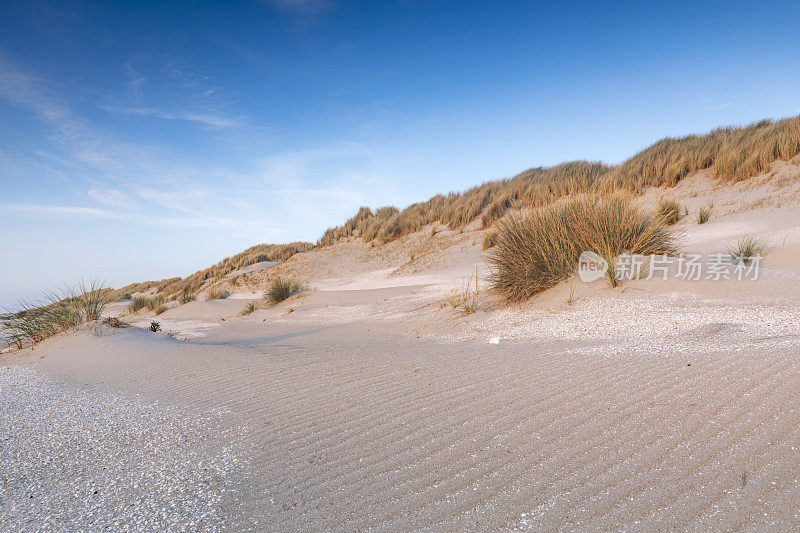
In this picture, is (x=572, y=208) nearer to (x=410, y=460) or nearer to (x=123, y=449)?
(x=410, y=460)

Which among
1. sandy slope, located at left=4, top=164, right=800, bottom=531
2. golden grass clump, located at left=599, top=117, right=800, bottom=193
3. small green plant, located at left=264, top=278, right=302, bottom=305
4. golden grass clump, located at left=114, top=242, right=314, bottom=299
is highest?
golden grass clump, located at left=599, top=117, right=800, bottom=193

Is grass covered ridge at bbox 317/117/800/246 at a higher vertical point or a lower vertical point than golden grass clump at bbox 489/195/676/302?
higher

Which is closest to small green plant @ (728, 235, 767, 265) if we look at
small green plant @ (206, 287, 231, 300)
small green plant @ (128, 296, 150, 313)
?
small green plant @ (206, 287, 231, 300)

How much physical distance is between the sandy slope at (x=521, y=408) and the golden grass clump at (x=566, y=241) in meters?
0.37

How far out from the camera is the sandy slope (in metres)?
1.54

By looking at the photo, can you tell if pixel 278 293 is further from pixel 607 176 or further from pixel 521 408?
pixel 607 176

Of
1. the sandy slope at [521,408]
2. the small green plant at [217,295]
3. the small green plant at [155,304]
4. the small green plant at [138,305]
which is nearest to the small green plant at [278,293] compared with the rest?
the small green plant at [155,304]

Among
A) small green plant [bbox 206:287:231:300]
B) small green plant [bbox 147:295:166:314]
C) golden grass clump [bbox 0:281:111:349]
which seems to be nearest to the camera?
golden grass clump [bbox 0:281:111:349]

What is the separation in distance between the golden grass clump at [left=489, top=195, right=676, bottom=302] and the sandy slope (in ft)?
1.21

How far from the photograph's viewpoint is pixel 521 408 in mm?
2375

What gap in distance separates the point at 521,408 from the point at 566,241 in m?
4.25

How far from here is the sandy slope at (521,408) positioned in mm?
1543

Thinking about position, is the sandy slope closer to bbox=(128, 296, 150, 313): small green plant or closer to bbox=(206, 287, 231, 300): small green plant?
bbox=(128, 296, 150, 313): small green plant

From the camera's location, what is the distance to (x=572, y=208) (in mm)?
6691
